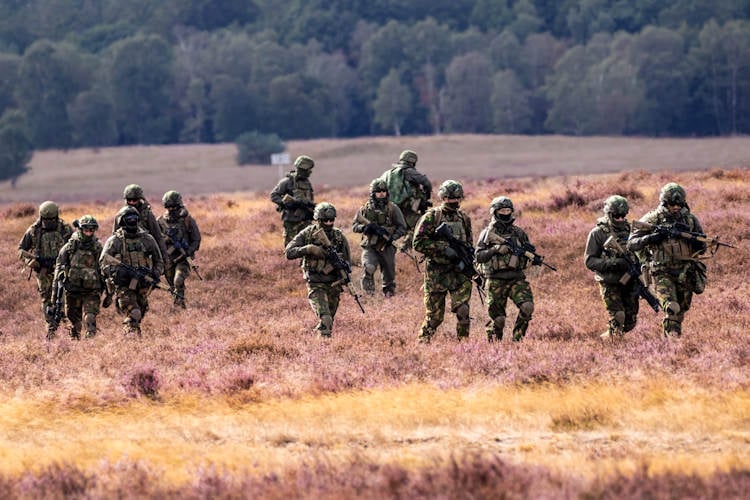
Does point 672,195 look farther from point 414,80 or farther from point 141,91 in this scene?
point 414,80

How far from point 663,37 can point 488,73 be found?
15.8 metres

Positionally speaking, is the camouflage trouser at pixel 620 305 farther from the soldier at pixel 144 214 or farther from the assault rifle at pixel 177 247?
the assault rifle at pixel 177 247

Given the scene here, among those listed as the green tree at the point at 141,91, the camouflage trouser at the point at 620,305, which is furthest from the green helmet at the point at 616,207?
the green tree at the point at 141,91

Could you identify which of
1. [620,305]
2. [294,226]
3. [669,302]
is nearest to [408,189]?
[294,226]

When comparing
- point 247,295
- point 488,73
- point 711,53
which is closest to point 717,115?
point 711,53

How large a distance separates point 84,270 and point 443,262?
5279 mm

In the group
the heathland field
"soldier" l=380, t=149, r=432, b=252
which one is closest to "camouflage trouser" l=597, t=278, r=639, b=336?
the heathland field

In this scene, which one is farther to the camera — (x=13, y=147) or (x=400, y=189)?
(x=13, y=147)

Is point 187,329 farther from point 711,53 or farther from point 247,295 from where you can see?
point 711,53

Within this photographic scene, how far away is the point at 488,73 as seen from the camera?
109750mm

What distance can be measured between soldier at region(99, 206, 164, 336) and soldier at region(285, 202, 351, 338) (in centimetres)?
209

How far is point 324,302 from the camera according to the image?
1641 centimetres

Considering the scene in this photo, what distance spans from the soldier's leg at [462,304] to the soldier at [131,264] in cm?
437

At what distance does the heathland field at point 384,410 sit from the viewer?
953 cm
